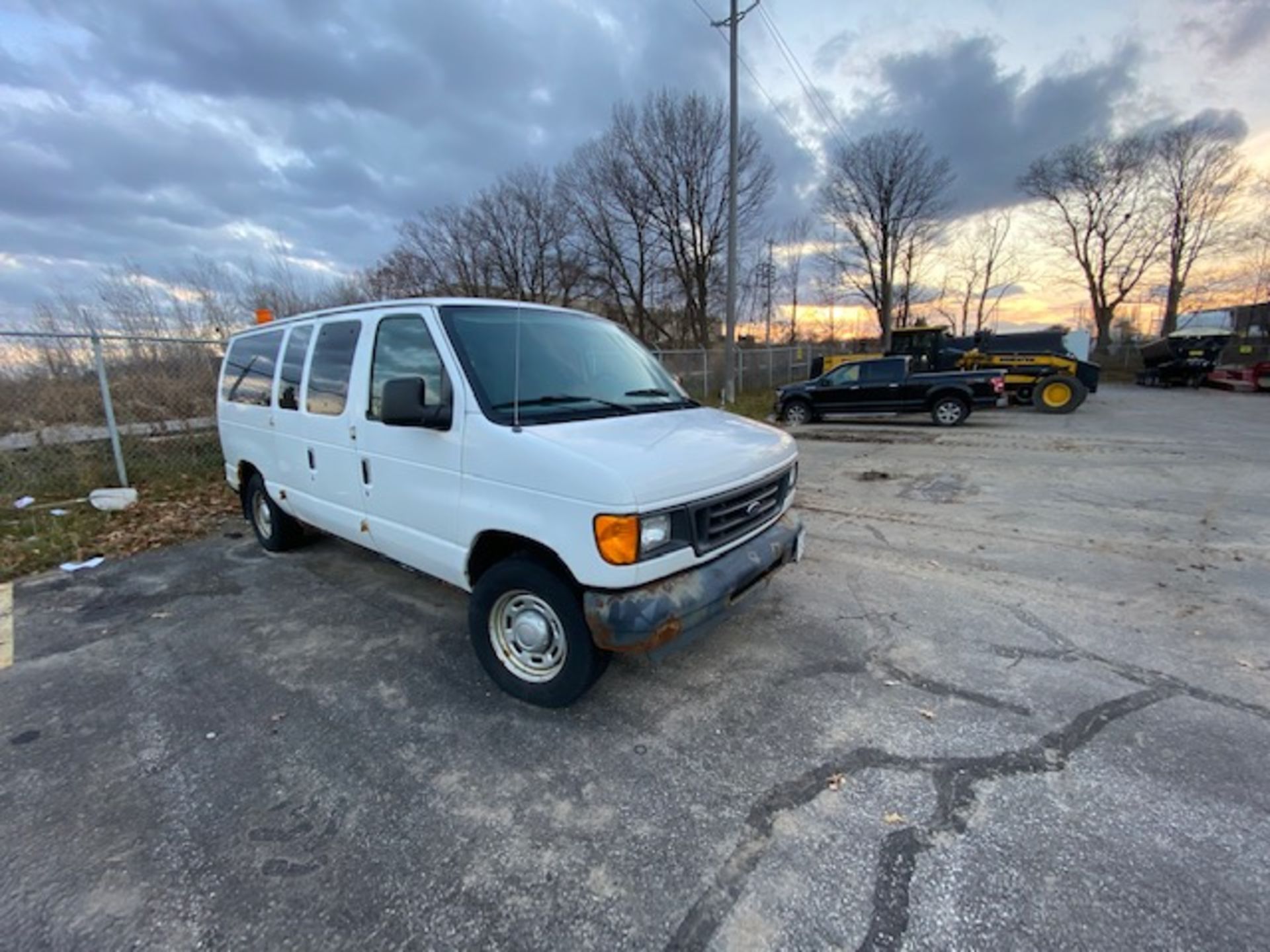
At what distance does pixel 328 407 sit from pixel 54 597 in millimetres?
2881

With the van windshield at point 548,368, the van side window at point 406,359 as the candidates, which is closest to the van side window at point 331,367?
the van side window at point 406,359

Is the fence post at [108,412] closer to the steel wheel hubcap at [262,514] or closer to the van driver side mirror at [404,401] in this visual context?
the steel wheel hubcap at [262,514]

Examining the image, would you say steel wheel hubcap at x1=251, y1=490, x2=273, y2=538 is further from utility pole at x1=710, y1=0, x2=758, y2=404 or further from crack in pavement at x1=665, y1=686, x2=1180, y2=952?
utility pole at x1=710, y1=0, x2=758, y2=404

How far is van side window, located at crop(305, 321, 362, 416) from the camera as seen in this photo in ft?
11.9

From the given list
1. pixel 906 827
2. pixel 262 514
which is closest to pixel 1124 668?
pixel 906 827

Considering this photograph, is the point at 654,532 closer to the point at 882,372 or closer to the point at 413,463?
the point at 413,463

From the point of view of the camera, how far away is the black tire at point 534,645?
2.64m

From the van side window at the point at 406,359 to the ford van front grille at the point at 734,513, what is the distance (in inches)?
57.0

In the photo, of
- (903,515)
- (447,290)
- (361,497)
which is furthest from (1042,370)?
(447,290)

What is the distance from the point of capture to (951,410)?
43.4 feet

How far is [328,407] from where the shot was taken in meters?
3.76

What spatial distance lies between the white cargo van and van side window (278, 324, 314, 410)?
0.05m

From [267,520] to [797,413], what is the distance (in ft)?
40.9

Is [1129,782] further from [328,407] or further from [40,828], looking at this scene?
[328,407]
